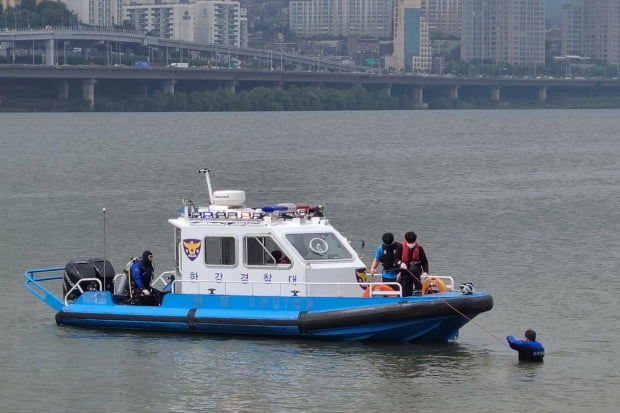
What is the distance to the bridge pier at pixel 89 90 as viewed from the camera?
171 m

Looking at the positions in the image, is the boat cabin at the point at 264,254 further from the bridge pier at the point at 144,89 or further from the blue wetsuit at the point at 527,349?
the bridge pier at the point at 144,89

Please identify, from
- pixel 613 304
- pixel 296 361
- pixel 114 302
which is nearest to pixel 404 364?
pixel 296 361

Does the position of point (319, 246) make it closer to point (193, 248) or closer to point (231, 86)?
point (193, 248)

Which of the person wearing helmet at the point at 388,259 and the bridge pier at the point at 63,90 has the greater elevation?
the bridge pier at the point at 63,90

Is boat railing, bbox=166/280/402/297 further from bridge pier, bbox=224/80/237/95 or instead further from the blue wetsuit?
bridge pier, bbox=224/80/237/95

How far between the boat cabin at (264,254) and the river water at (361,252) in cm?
97

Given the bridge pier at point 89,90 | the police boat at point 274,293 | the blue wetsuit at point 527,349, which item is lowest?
the blue wetsuit at point 527,349

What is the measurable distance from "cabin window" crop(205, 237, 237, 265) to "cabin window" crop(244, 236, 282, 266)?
0.87 feet

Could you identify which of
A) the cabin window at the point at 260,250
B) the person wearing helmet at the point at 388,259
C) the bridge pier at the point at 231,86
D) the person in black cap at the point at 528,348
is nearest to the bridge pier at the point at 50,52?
the bridge pier at the point at 231,86

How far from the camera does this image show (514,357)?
2561cm

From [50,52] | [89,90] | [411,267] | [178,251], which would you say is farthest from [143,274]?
[50,52]

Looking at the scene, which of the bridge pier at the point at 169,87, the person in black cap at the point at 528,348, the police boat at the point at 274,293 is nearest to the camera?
the person in black cap at the point at 528,348

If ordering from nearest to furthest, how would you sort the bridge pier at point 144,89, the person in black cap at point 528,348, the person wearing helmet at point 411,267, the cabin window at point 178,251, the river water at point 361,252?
the river water at point 361,252
the person in black cap at point 528,348
the person wearing helmet at point 411,267
the cabin window at point 178,251
the bridge pier at point 144,89

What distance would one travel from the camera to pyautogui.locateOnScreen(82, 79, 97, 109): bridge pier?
171125 mm
